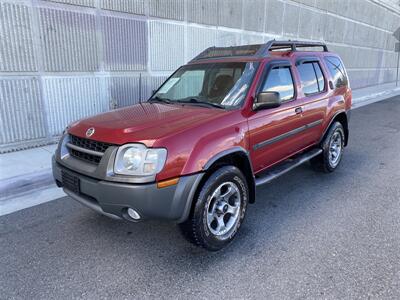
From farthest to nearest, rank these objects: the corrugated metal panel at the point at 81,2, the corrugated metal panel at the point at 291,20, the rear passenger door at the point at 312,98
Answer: the corrugated metal panel at the point at 291,20
the corrugated metal panel at the point at 81,2
the rear passenger door at the point at 312,98

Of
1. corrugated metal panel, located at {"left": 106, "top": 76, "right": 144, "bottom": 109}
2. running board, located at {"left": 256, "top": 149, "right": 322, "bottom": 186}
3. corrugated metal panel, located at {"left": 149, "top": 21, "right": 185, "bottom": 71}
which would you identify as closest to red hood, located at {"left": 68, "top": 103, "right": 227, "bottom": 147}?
running board, located at {"left": 256, "top": 149, "right": 322, "bottom": 186}

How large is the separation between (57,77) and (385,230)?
6141 mm

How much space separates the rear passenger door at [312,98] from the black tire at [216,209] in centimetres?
168

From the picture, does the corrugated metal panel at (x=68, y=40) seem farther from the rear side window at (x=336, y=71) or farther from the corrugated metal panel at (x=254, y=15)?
the corrugated metal panel at (x=254, y=15)

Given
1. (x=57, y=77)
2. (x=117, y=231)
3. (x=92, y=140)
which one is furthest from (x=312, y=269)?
(x=57, y=77)

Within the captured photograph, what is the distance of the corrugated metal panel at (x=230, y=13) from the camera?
9359 mm

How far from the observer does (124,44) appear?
7113 millimetres

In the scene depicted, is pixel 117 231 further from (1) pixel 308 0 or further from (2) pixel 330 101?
(1) pixel 308 0

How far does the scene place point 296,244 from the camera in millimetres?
3154

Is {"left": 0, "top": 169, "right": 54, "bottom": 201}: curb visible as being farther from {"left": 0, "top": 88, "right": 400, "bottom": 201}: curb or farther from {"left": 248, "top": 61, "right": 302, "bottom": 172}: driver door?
{"left": 248, "top": 61, "right": 302, "bottom": 172}: driver door

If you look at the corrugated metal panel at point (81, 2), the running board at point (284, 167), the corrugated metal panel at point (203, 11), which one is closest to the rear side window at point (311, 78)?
the running board at point (284, 167)

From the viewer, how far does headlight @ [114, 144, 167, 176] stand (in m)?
2.56

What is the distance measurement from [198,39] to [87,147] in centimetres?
678

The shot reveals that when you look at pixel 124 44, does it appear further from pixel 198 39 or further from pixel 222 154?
pixel 222 154
